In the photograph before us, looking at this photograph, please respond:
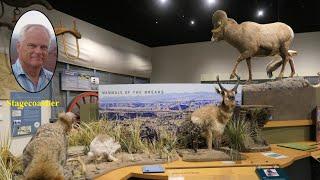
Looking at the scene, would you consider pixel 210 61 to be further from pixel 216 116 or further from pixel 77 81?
pixel 216 116

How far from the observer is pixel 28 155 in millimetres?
1721

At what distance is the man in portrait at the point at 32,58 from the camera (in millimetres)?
4324

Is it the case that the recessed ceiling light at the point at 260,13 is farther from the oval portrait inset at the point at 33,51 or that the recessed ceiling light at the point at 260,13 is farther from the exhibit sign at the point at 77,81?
the oval portrait inset at the point at 33,51

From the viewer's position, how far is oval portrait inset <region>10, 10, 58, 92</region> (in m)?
4.27

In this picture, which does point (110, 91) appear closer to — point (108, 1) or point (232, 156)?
point (232, 156)

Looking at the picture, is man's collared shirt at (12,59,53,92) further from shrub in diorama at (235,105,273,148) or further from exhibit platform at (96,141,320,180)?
shrub in diorama at (235,105,273,148)

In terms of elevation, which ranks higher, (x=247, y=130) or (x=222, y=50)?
(x=222, y=50)

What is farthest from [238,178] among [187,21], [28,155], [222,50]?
[222,50]

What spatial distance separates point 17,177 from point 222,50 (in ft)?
22.7

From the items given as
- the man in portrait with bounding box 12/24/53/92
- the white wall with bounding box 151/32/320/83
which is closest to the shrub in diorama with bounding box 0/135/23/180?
the man in portrait with bounding box 12/24/53/92

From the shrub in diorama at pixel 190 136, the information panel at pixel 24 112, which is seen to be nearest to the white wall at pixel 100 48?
the information panel at pixel 24 112

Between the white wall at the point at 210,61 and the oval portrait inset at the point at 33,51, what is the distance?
4563 mm

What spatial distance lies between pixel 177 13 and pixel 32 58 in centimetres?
306

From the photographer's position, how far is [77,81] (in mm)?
5613
